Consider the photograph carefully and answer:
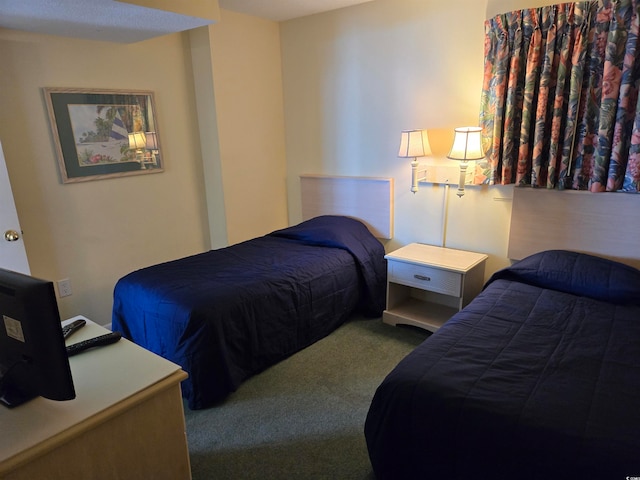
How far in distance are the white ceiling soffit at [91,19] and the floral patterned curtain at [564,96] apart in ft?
6.06

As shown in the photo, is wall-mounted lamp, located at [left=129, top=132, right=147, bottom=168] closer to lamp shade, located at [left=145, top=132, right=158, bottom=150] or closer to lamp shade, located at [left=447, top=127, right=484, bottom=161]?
lamp shade, located at [left=145, top=132, right=158, bottom=150]

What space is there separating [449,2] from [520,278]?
191cm

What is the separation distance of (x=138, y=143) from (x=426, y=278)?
2.42 meters

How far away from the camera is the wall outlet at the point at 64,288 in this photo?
114 inches

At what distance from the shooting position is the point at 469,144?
260 centimetres

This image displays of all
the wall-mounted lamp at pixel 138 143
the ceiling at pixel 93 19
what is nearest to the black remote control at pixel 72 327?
the ceiling at pixel 93 19

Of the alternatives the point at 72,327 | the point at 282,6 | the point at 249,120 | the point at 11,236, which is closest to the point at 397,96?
the point at 282,6

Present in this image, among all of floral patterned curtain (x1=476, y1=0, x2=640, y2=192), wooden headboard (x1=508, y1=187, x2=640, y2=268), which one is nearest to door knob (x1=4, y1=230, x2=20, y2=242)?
floral patterned curtain (x1=476, y1=0, x2=640, y2=192)

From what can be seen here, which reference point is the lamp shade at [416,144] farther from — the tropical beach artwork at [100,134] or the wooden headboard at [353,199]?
the tropical beach artwork at [100,134]

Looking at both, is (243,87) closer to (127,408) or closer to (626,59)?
(626,59)

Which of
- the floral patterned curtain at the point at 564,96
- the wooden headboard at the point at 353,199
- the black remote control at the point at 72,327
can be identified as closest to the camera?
the black remote control at the point at 72,327

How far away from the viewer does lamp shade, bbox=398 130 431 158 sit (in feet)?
9.59

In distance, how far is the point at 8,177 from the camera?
241 cm

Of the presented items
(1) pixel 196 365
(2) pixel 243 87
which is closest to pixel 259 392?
(1) pixel 196 365
